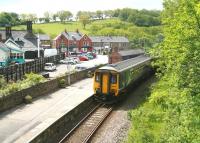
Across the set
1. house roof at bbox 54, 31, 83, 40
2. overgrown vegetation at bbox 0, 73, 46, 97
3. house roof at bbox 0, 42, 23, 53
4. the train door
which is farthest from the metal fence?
house roof at bbox 54, 31, 83, 40

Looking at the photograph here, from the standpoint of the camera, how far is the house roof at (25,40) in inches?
2830

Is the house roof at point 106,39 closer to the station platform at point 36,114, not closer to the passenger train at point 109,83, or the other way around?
the station platform at point 36,114

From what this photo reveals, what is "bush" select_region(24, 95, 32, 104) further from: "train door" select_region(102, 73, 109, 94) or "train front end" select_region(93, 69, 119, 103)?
"train door" select_region(102, 73, 109, 94)

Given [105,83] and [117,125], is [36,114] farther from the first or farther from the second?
[105,83]

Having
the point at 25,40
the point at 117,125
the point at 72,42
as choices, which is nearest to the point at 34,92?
the point at 117,125

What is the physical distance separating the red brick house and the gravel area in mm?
80153

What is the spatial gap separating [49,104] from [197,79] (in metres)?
14.9

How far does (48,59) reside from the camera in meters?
58.8

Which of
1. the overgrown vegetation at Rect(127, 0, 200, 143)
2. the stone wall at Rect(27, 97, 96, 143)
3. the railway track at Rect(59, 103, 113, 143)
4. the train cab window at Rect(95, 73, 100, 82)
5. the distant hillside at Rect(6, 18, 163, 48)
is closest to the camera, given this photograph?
the overgrown vegetation at Rect(127, 0, 200, 143)

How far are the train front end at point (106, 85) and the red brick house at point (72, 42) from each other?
80649 mm

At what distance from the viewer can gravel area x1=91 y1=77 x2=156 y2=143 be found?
19.8 metres

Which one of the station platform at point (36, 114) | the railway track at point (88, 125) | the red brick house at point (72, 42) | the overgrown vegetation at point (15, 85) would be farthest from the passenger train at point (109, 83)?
the red brick house at point (72, 42)

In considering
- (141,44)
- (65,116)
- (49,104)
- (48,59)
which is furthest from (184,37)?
(141,44)

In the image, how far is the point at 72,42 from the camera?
371 ft
